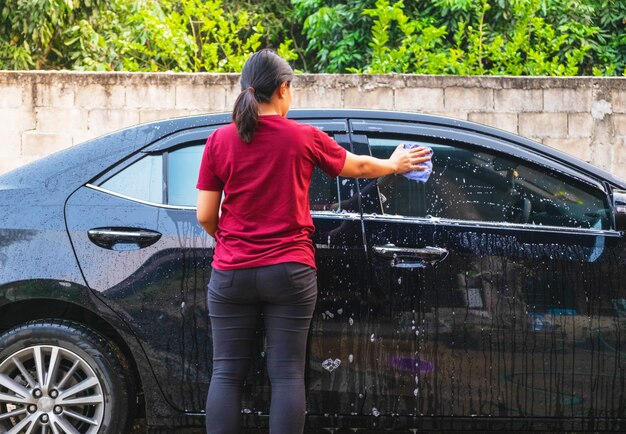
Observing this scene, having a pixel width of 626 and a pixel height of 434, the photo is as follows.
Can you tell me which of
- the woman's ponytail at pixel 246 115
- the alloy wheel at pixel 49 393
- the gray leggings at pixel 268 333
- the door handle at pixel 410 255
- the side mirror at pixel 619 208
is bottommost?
the alloy wheel at pixel 49 393

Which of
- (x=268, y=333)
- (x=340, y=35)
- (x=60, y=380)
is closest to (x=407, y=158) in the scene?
(x=268, y=333)

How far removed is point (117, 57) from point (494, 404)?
768 centimetres

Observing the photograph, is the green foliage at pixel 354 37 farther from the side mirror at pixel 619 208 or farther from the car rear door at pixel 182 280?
the car rear door at pixel 182 280

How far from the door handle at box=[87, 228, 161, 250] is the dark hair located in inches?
32.0

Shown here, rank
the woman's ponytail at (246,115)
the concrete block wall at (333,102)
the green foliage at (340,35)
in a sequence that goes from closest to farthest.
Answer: the woman's ponytail at (246,115) → the concrete block wall at (333,102) → the green foliage at (340,35)

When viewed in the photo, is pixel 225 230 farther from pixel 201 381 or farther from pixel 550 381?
pixel 550 381

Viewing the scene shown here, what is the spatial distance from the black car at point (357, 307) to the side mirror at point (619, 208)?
1 centimetres

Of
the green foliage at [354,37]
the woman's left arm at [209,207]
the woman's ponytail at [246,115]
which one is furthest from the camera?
the green foliage at [354,37]

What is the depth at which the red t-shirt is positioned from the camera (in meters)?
3.30

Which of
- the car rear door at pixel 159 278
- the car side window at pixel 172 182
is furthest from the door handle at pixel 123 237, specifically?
the car side window at pixel 172 182

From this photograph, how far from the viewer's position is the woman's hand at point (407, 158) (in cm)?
369

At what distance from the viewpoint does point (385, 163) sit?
3.64 metres

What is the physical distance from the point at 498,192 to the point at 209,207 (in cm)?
130

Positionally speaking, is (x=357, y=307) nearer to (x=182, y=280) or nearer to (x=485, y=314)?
(x=485, y=314)
